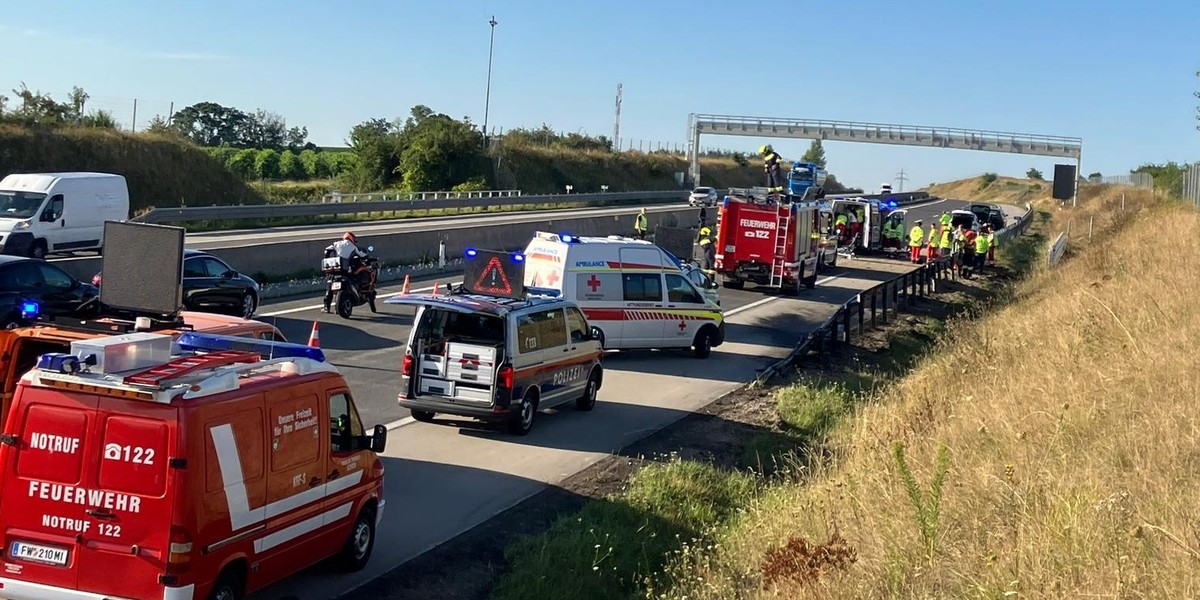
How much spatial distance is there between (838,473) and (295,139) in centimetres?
10208

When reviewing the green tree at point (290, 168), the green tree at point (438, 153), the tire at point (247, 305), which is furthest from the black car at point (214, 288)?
the green tree at point (290, 168)

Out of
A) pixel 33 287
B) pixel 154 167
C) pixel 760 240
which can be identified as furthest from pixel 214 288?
pixel 154 167

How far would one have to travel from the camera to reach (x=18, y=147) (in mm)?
48156

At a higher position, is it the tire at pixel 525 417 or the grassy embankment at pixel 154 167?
the grassy embankment at pixel 154 167

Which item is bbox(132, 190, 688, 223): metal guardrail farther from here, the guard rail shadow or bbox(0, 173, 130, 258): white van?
the guard rail shadow

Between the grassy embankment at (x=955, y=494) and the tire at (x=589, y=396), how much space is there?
2683 mm

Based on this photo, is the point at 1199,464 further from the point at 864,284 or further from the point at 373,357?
the point at 864,284

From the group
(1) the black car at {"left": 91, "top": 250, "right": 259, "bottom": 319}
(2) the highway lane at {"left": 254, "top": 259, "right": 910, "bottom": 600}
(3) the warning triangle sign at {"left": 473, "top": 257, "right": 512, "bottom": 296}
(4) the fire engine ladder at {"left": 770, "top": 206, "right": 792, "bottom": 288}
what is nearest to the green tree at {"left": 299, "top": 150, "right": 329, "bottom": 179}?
(4) the fire engine ladder at {"left": 770, "top": 206, "right": 792, "bottom": 288}

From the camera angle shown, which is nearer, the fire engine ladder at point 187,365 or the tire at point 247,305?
the fire engine ladder at point 187,365

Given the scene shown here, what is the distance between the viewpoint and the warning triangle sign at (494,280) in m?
17.2

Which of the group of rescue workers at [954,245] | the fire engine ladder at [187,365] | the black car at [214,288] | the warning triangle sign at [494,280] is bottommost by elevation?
the black car at [214,288]

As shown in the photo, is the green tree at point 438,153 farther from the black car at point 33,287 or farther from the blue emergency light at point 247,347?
the blue emergency light at point 247,347

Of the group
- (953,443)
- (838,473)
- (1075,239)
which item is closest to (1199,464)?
(953,443)

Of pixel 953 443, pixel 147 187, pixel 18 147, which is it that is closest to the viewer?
pixel 953 443
